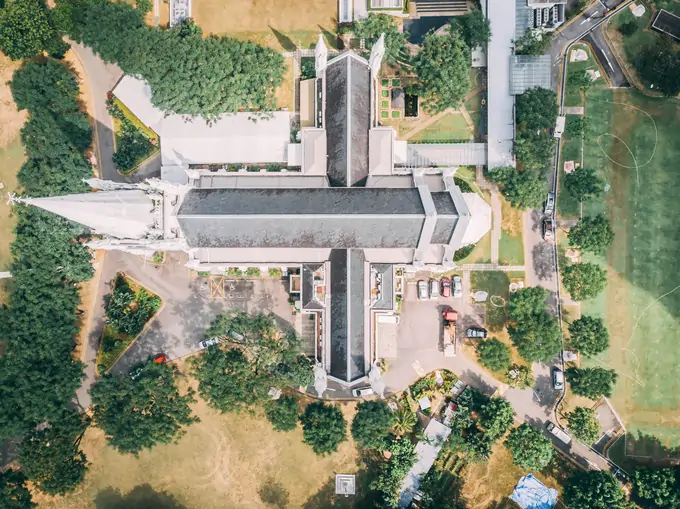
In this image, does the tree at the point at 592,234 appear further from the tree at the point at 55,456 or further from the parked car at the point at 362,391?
the tree at the point at 55,456

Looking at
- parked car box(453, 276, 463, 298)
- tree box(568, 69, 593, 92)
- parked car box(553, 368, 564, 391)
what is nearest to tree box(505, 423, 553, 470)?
parked car box(553, 368, 564, 391)

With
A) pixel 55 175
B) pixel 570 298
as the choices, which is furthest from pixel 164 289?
pixel 570 298

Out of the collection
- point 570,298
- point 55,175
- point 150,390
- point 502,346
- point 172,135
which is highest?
point 172,135

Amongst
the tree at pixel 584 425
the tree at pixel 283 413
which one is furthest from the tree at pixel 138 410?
the tree at pixel 584 425

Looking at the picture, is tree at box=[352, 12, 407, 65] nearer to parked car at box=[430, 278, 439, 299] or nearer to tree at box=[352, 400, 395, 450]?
parked car at box=[430, 278, 439, 299]

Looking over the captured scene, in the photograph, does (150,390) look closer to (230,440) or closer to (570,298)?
(230,440)

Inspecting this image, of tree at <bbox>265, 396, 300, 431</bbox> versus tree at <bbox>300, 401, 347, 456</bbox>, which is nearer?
tree at <bbox>300, 401, 347, 456</bbox>
